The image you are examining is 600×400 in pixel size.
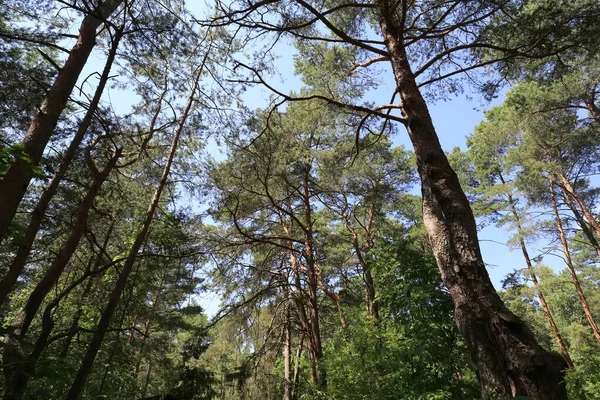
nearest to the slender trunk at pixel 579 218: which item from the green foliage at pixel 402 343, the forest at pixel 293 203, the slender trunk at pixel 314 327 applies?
the forest at pixel 293 203

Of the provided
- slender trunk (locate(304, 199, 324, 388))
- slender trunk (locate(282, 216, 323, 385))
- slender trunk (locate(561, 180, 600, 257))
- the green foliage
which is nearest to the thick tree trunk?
the green foliage

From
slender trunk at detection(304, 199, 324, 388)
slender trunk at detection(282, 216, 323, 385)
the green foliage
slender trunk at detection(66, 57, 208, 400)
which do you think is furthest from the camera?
slender trunk at detection(282, 216, 323, 385)

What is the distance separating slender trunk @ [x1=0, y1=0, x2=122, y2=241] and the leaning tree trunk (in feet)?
9.18

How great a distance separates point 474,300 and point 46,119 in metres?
3.80

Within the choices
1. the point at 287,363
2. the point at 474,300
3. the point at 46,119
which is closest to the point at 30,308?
the point at 46,119

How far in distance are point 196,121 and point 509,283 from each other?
14.1 meters

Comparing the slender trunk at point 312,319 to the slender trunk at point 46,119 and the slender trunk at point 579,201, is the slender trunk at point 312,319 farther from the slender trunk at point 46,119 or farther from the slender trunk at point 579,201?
the slender trunk at point 579,201

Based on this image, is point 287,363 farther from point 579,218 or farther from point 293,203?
point 579,218

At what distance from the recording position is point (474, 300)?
2252 mm

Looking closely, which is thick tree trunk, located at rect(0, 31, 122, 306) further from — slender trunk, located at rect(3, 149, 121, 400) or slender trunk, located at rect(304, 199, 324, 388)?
slender trunk, located at rect(304, 199, 324, 388)

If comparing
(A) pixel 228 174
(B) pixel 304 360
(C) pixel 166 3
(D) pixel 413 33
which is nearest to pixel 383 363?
(B) pixel 304 360

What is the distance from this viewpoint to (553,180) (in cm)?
1420

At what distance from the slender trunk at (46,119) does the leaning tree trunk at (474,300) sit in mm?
2799

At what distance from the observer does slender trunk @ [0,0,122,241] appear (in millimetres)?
2658
